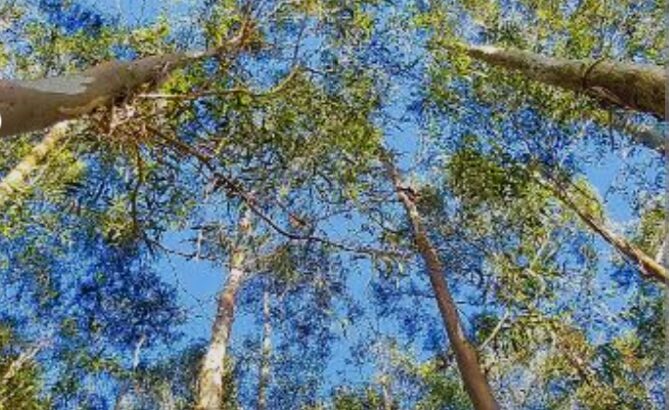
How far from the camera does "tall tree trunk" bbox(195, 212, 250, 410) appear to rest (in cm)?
715

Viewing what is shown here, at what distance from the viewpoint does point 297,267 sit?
323 inches

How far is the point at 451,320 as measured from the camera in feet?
22.1

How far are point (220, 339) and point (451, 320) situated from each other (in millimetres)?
2263

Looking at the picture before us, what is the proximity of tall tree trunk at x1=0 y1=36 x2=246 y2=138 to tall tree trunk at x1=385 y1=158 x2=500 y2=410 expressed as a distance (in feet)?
8.52

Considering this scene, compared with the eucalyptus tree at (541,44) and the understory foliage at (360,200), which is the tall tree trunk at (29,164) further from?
the eucalyptus tree at (541,44)

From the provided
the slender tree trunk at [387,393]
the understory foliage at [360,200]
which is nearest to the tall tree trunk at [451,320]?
the understory foliage at [360,200]

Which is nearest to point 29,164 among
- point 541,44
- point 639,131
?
point 541,44

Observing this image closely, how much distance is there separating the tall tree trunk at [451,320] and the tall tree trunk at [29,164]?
2505 millimetres

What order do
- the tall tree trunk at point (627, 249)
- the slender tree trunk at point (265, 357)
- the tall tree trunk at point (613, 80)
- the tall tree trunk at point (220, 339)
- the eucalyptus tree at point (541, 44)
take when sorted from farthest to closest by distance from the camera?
the slender tree trunk at point (265, 357)
the tall tree trunk at point (220, 339)
the eucalyptus tree at point (541, 44)
the tall tree trunk at point (627, 249)
the tall tree trunk at point (613, 80)

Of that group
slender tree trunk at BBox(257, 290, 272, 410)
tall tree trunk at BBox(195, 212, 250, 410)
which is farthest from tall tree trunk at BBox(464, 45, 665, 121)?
slender tree trunk at BBox(257, 290, 272, 410)

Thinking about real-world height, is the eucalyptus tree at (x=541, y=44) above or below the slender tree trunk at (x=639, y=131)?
above

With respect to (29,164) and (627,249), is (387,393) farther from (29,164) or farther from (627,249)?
(29,164)

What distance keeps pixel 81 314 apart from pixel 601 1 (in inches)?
212

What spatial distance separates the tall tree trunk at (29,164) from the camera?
609 cm
